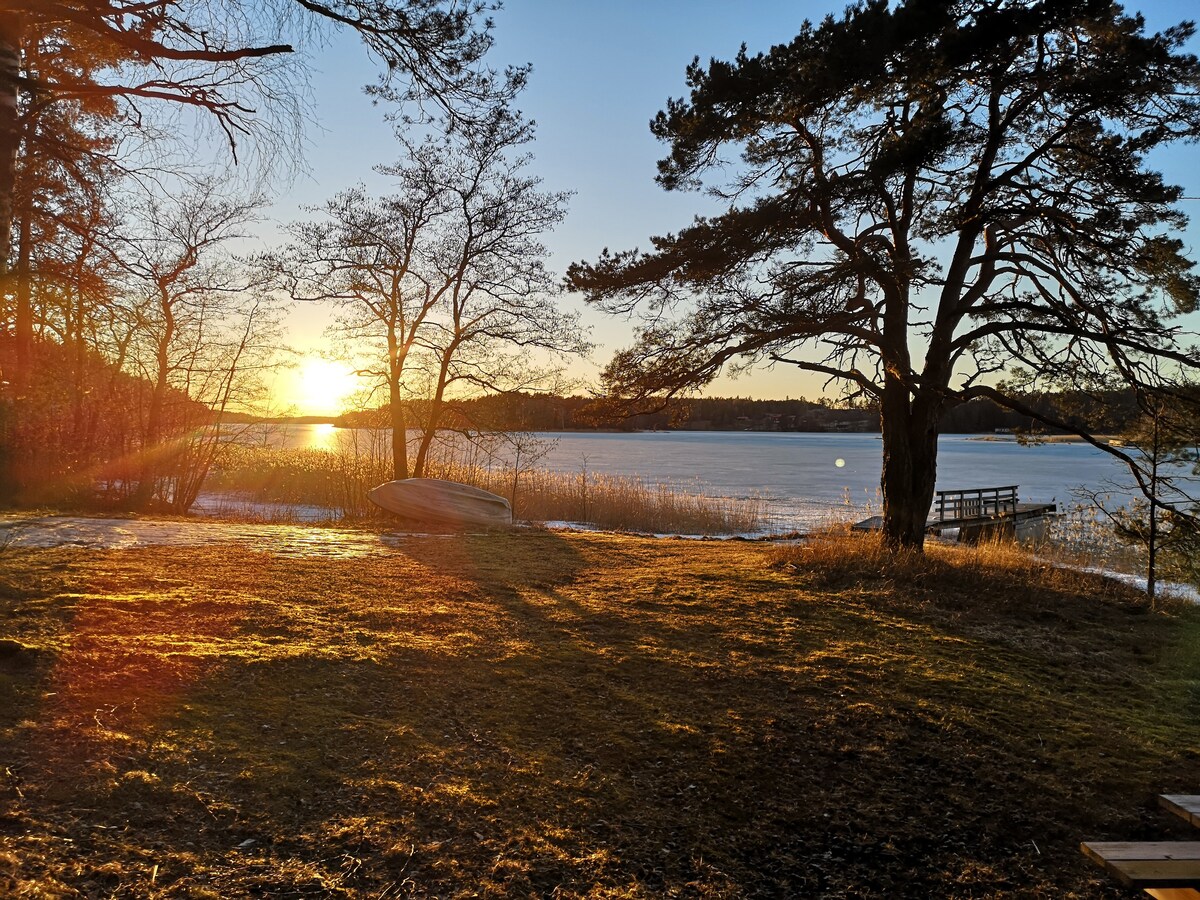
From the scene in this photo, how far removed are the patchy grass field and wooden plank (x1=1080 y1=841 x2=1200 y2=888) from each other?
0.67 feet

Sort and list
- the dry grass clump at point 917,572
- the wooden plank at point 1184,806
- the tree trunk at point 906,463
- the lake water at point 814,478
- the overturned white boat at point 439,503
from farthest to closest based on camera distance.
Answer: the lake water at point 814,478, the overturned white boat at point 439,503, the tree trunk at point 906,463, the dry grass clump at point 917,572, the wooden plank at point 1184,806

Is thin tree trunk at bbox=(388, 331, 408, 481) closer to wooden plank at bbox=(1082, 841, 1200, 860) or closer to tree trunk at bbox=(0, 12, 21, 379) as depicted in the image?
tree trunk at bbox=(0, 12, 21, 379)

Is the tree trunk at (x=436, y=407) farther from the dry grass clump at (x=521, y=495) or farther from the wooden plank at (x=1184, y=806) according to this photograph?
the wooden plank at (x=1184, y=806)

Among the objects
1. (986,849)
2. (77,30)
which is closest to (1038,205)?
(986,849)

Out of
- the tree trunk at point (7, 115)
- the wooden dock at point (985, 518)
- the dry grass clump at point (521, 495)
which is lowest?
the wooden dock at point (985, 518)

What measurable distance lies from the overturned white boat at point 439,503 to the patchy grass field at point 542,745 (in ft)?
21.4

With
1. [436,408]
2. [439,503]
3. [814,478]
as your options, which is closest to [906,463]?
[439,503]

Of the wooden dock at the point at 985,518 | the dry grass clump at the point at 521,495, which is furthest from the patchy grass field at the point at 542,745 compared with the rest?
the wooden dock at the point at 985,518

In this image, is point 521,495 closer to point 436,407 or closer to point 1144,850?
point 436,407

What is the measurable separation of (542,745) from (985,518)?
A: 23472 mm

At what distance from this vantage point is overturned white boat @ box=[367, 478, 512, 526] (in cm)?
1339

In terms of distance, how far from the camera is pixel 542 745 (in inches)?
142

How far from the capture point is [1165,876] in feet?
8.13

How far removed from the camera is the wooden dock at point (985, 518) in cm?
2238
